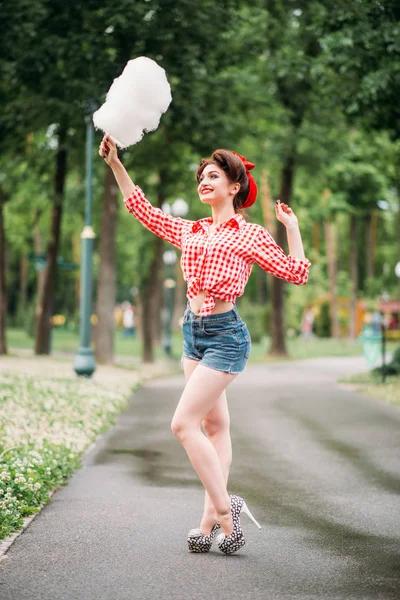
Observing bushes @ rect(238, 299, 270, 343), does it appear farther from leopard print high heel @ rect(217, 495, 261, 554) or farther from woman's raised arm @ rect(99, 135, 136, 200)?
leopard print high heel @ rect(217, 495, 261, 554)

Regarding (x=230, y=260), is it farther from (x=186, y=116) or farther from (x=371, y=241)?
(x=371, y=241)

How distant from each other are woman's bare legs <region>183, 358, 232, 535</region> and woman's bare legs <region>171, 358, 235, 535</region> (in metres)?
0.11

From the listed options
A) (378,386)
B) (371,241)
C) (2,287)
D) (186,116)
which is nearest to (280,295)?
(2,287)

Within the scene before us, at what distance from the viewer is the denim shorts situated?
16.4 feet

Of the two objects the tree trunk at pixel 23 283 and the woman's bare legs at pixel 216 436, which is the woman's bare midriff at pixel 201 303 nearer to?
the woman's bare legs at pixel 216 436

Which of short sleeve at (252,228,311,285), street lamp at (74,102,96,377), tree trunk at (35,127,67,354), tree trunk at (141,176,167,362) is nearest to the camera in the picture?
short sleeve at (252,228,311,285)

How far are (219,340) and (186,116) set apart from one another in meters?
15.0

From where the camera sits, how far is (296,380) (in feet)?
72.6

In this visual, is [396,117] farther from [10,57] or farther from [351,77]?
[10,57]

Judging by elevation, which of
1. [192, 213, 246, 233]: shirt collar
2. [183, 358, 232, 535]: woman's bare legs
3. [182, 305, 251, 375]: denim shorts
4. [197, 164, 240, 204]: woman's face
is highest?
[197, 164, 240, 204]: woman's face

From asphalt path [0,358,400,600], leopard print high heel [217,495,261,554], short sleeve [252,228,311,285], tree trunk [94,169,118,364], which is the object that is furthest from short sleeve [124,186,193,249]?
tree trunk [94,169,118,364]

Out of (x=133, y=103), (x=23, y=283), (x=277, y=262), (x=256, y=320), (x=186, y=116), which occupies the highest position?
(x=186, y=116)

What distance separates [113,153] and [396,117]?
1133 cm

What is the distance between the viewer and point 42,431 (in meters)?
10.1
